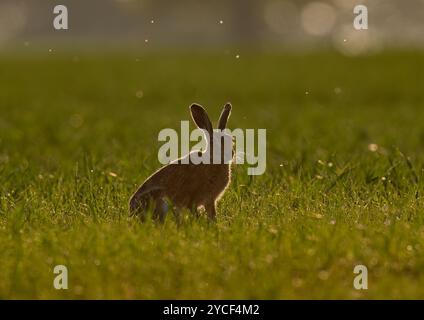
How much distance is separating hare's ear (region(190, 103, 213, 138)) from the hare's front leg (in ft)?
1.68

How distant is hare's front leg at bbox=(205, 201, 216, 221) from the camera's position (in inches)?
224

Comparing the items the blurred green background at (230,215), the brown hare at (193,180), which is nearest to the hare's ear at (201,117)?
the brown hare at (193,180)

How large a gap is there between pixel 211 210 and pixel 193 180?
0.28 meters

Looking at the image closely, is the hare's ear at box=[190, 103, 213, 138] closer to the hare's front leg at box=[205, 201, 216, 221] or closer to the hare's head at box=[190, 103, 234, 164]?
the hare's head at box=[190, 103, 234, 164]

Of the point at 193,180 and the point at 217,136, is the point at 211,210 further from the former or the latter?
the point at 217,136

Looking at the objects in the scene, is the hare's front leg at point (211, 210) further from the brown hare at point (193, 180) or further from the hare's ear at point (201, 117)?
the hare's ear at point (201, 117)

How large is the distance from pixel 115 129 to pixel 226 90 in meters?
8.57

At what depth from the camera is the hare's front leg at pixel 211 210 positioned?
570cm

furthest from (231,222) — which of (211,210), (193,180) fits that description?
(193,180)

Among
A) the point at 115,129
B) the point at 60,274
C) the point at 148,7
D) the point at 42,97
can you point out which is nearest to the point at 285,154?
the point at 115,129

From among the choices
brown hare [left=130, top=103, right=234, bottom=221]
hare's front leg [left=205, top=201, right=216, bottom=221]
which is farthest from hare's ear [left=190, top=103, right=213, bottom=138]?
hare's front leg [left=205, top=201, right=216, bottom=221]

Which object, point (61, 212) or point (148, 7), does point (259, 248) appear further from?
point (148, 7)

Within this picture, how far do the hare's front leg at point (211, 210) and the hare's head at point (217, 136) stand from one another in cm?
32

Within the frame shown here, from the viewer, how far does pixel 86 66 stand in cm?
2634
